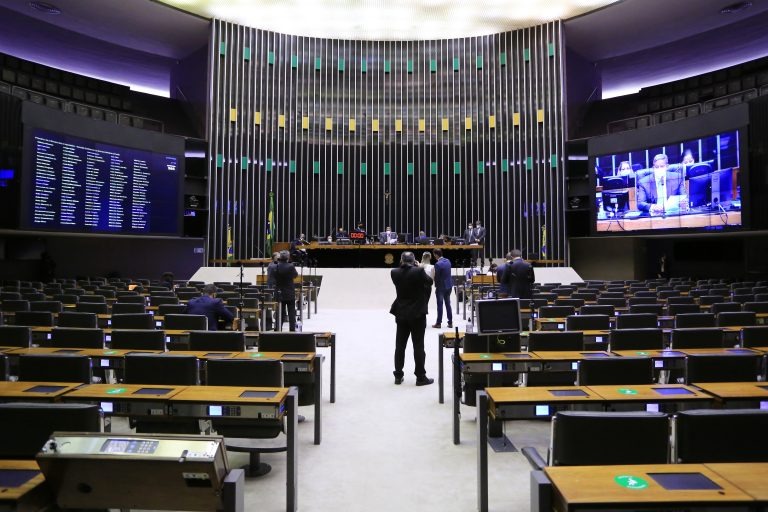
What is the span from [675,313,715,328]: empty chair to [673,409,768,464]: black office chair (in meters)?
3.81

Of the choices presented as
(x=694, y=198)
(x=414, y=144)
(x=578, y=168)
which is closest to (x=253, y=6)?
(x=414, y=144)

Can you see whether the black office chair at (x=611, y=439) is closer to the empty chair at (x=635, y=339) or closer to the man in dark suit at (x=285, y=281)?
the empty chair at (x=635, y=339)

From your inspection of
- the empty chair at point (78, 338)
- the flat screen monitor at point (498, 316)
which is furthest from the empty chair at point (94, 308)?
the flat screen monitor at point (498, 316)

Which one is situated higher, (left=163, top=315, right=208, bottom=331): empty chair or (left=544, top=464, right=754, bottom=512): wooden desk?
(left=163, top=315, right=208, bottom=331): empty chair

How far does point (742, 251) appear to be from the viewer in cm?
1703

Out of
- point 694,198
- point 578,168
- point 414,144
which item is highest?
point 414,144

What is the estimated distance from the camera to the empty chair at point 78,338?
180 inches

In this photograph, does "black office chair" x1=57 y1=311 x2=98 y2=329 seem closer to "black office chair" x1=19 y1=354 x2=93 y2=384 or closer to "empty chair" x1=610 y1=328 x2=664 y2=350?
"black office chair" x1=19 y1=354 x2=93 y2=384

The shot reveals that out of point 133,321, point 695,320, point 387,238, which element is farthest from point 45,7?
point 695,320

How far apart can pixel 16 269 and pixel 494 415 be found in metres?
17.0

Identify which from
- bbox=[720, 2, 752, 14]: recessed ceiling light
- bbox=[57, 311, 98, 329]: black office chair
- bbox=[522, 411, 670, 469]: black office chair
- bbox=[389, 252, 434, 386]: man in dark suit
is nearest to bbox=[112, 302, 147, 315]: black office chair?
bbox=[57, 311, 98, 329]: black office chair

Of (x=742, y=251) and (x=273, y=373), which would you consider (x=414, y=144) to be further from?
(x=273, y=373)

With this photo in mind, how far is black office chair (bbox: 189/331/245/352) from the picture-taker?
4418mm

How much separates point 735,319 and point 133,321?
660 centimetres
